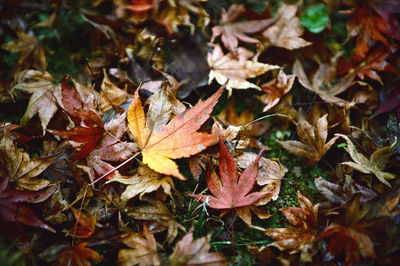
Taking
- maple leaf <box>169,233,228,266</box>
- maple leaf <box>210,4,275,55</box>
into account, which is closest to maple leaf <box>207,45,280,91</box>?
maple leaf <box>210,4,275,55</box>

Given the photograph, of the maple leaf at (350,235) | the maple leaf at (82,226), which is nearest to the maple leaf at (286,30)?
the maple leaf at (350,235)

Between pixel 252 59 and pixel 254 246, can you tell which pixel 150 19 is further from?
pixel 254 246

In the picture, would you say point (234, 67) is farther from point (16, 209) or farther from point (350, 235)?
point (16, 209)

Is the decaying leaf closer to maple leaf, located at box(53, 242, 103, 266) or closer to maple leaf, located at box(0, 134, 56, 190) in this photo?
maple leaf, located at box(53, 242, 103, 266)

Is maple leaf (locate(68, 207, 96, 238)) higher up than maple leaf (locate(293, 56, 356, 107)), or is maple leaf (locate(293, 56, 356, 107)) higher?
maple leaf (locate(293, 56, 356, 107))

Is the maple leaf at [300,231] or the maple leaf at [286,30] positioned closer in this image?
the maple leaf at [300,231]

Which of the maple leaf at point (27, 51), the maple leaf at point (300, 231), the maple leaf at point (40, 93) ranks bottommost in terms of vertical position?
the maple leaf at point (300, 231)

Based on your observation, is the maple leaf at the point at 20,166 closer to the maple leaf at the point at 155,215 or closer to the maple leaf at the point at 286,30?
the maple leaf at the point at 155,215
